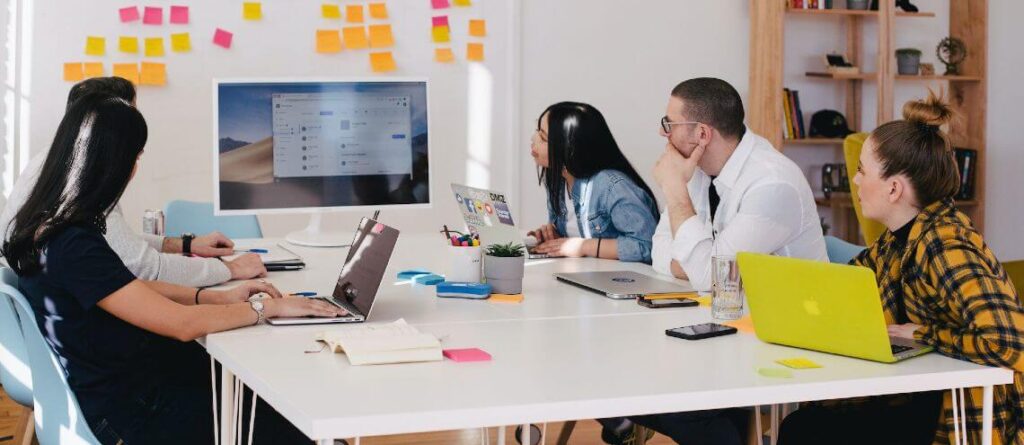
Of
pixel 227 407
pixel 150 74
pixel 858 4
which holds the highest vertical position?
pixel 858 4

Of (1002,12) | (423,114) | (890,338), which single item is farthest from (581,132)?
(1002,12)

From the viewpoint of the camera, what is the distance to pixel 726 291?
219cm

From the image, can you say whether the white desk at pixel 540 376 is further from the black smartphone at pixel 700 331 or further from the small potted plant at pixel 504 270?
the small potted plant at pixel 504 270

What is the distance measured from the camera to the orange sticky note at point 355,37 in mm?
4859

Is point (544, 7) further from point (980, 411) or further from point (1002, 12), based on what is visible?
A: point (980, 411)

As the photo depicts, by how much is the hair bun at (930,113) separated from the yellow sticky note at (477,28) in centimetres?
311

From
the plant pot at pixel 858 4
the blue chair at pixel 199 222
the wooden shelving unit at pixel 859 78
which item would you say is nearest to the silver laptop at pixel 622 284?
the blue chair at pixel 199 222

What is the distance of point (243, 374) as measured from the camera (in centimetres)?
173

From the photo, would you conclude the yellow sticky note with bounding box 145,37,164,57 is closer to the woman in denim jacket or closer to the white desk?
the woman in denim jacket

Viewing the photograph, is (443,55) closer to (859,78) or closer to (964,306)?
(859,78)

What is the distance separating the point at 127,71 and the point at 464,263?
2588 millimetres

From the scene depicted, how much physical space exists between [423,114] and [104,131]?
4.75 ft

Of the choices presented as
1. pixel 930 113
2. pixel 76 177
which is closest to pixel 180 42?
pixel 76 177

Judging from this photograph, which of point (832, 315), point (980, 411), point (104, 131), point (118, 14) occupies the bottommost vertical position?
point (980, 411)
